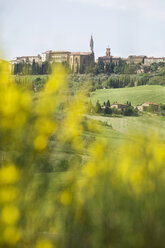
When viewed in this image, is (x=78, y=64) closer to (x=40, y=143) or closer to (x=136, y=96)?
(x=40, y=143)

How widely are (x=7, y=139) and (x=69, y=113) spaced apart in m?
0.28

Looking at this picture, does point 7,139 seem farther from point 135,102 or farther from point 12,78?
point 135,102

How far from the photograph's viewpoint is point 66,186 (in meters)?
1.55

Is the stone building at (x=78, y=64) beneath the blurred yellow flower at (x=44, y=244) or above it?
above

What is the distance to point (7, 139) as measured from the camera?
1.37m

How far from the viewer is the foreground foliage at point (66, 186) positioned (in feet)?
4.45

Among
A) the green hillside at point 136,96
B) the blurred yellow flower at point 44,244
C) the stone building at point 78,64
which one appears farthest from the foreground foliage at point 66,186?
the green hillside at point 136,96

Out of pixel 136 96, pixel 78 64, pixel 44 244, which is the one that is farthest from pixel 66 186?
pixel 136 96

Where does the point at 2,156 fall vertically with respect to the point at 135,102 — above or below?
above

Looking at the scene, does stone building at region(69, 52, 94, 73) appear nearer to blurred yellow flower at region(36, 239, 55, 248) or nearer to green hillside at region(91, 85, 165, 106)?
blurred yellow flower at region(36, 239, 55, 248)

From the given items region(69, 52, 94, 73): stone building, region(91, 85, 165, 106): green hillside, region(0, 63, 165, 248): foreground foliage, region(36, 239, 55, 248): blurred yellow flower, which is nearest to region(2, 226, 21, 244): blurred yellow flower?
region(0, 63, 165, 248): foreground foliage

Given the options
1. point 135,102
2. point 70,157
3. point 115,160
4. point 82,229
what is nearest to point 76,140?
point 70,157

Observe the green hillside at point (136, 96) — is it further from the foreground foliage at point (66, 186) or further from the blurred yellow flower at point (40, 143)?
the blurred yellow flower at point (40, 143)

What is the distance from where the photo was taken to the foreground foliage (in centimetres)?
136
